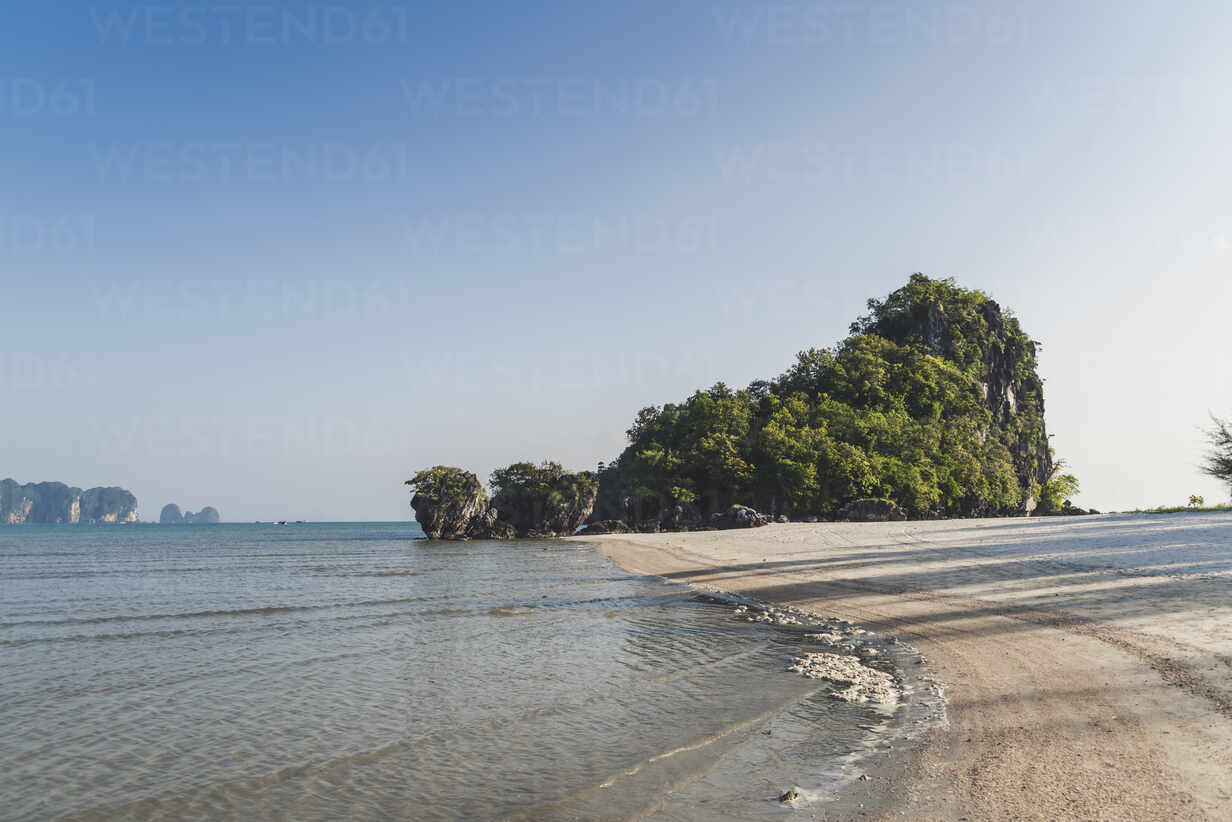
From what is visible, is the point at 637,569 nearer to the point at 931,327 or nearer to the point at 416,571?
the point at 416,571

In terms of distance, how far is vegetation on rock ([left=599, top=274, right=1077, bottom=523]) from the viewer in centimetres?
7244

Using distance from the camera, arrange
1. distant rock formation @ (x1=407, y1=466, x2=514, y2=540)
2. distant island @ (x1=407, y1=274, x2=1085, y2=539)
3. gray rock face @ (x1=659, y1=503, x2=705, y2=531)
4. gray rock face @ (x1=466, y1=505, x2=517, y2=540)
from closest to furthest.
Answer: distant island @ (x1=407, y1=274, x2=1085, y2=539)
gray rock face @ (x1=659, y1=503, x2=705, y2=531)
distant rock formation @ (x1=407, y1=466, x2=514, y2=540)
gray rock face @ (x1=466, y1=505, x2=517, y2=540)

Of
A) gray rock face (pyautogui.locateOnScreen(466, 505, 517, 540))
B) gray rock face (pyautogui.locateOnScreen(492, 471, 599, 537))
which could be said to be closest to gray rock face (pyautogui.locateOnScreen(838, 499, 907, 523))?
gray rock face (pyautogui.locateOnScreen(492, 471, 599, 537))

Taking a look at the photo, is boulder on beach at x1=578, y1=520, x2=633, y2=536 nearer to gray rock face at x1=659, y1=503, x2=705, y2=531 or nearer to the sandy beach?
gray rock face at x1=659, y1=503, x2=705, y2=531

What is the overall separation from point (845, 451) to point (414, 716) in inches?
2641

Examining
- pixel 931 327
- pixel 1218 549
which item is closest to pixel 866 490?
pixel 931 327

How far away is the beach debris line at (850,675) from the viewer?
1108 cm

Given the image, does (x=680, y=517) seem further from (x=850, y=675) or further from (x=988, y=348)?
(x=850, y=675)

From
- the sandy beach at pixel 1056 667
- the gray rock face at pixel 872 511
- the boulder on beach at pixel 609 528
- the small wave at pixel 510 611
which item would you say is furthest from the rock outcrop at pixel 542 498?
the small wave at pixel 510 611

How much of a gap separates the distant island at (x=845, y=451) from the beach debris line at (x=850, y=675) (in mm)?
51769

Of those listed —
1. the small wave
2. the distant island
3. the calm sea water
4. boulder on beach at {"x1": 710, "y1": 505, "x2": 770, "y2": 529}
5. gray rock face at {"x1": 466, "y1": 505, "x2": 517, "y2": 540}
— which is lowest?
gray rock face at {"x1": 466, "y1": 505, "x2": 517, "y2": 540}

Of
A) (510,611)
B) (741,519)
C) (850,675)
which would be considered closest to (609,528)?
(741,519)

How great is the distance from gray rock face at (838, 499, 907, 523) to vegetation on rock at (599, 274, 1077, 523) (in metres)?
1.67

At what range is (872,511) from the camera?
68.9 m
